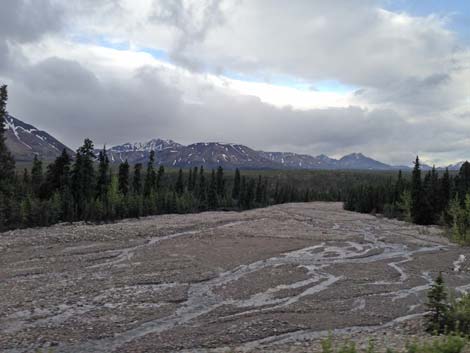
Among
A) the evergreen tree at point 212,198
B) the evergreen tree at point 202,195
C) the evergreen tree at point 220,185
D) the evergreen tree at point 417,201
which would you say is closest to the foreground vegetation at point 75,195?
the evergreen tree at point 202,195

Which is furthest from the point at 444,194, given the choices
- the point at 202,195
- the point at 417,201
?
the point at 202,195

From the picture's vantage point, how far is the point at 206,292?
24281mm

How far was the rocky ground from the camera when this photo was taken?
1672cm

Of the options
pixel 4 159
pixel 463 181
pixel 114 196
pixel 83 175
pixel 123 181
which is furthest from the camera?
pixel 123 181

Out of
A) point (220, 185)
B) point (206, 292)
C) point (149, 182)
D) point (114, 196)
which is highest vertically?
point (149, 182)

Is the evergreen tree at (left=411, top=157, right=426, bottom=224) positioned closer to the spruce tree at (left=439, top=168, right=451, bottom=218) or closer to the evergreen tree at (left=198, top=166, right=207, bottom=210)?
the spruce tree at (left=439, top=168, right=451, bottom=218)

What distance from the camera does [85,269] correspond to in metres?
29.4

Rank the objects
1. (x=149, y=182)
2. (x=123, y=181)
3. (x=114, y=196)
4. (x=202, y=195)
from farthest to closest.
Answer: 1. (x=202, y=195)
2. (x=149, y=182)
3. (x=123, y=181)
4. (x=114, y=196)

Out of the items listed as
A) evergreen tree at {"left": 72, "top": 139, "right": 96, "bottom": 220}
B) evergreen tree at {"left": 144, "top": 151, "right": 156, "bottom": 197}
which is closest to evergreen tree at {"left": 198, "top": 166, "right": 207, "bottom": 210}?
evergreen tree at {"left": 144, "top": 151, "right": 156, "bottom": 197}

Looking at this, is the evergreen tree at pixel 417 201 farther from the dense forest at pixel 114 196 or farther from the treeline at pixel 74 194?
the treeline at pixel 74 194

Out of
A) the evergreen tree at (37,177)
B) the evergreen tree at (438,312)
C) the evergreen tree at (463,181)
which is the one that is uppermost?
the evergreen tree at (463,181)

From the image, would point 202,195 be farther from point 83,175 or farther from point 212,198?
point 83,175

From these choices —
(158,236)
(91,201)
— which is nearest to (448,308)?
(158,236)

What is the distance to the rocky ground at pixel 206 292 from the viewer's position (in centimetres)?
1672
